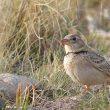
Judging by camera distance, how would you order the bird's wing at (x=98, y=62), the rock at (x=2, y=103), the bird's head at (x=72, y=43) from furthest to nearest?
the bird's head at (x=72, y=43), the bird's wing at (x=98, y=62), the rock at (x=2, y=103)

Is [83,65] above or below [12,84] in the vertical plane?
above

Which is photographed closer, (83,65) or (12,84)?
(83,65)

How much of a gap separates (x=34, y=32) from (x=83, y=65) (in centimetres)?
252

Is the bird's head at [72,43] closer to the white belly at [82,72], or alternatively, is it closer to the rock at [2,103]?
the white belly at [82,72]

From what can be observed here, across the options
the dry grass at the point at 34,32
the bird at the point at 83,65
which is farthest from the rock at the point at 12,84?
the dry grass at the point at 34,32

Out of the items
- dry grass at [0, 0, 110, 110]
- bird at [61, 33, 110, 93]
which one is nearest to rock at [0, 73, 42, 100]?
bird at [61, 33, 110, 93]

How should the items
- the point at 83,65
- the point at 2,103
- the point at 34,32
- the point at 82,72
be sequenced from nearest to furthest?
the point at 2,103, the point at 82,72, the point at 83,65, the point at 34,32

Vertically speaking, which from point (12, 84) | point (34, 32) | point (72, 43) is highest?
point (72, 43)

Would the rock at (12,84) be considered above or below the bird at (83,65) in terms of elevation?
below

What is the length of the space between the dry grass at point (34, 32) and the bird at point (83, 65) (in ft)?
3.85

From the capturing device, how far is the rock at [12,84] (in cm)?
762

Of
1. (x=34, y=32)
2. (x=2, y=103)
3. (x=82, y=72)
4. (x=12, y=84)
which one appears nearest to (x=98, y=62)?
(x=82, y=72)

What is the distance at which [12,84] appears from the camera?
25.3 ft

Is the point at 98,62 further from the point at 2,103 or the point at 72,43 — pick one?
the point at 2,103
